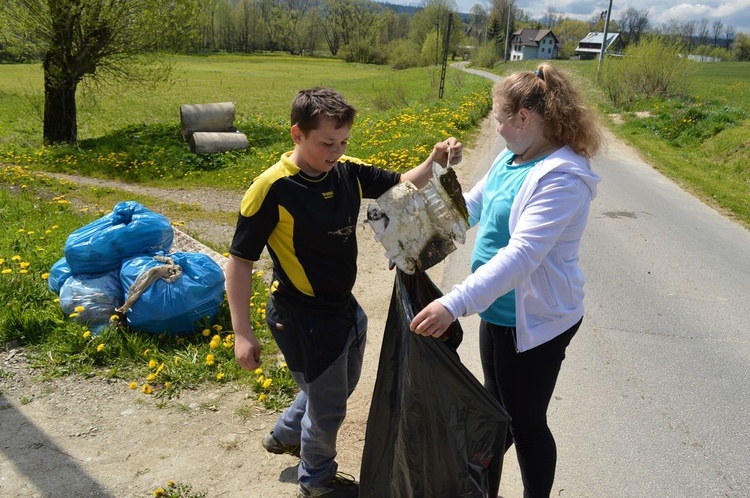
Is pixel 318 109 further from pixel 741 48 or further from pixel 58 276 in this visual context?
pixel 741 48

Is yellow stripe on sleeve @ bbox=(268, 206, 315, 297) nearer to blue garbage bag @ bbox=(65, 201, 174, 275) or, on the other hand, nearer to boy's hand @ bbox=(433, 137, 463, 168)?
boy's hand @ bbox=(433, 137, 463, 168)

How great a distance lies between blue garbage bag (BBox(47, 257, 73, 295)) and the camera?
14.6 feet

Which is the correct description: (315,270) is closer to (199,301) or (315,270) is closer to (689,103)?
(199,301)

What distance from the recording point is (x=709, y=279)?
6074 millimetres

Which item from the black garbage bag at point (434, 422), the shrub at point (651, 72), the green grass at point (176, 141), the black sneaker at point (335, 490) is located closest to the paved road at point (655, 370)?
the black sneaker at point (335, 490)

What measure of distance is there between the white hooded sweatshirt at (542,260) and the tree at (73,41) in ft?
41.8

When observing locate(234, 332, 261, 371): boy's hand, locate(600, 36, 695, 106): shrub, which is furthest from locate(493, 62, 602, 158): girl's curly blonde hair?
locate(600, 36, 695, 106): shrub

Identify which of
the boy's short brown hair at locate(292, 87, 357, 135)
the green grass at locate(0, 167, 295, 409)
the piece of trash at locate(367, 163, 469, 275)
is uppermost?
the boy's short brown hair at locate(292, 87, 357, 135)

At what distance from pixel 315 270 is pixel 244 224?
334mm

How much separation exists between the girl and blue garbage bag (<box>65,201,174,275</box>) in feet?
9.54

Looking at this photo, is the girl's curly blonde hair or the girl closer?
the girl

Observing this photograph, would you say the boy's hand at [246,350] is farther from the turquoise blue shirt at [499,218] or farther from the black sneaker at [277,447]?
the turquoise blue shirt at [499,218]

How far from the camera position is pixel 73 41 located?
12.6 meters

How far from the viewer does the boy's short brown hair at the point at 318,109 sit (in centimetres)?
214
